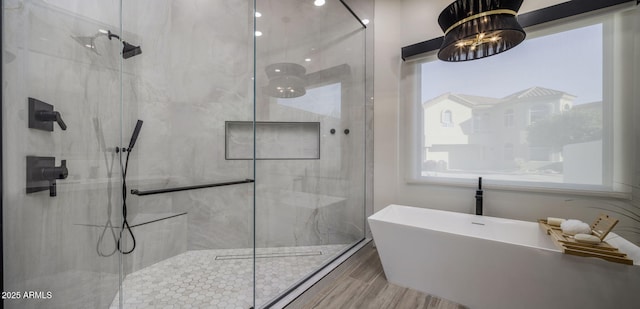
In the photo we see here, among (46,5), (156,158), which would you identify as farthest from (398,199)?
(46,5)

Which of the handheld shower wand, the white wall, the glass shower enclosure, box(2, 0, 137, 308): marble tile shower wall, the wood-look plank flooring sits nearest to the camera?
box(2, 0, 137, 308): marble tile shower wall

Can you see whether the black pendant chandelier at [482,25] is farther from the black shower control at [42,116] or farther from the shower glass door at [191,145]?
the black shower control at [42,116]

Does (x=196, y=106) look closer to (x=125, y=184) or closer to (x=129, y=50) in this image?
(x=129, y=50)

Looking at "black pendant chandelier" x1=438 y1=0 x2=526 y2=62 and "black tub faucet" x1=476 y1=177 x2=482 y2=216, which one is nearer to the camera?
"black pendant chandelier" x1=438 y1=0 x2=526 y2=62

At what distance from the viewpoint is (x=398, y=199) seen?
2.58m

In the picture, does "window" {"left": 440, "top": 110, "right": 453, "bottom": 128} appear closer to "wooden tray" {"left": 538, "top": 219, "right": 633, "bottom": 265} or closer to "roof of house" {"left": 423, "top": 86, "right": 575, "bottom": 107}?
"roof of house" {"left": 423, "top": 86, "right": 575, "bottom": 107}

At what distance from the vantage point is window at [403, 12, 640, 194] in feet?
5.54

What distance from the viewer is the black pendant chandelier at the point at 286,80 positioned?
6.90 feet

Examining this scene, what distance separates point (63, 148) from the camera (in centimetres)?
114

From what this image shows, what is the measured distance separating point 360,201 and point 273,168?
1.11 m

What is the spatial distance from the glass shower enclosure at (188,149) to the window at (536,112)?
0.82m

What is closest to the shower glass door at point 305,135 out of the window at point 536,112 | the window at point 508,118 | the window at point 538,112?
the window at point 536,112

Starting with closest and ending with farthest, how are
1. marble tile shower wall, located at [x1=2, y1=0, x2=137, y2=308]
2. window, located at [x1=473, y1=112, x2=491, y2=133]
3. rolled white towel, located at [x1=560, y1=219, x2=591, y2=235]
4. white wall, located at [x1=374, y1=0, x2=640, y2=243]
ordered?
marble tile shower wall, located at [x1=2, y1=0, x2=137, y2=308] → rolled white towel, located at [x1=560, y1=219, x2=591, y2=235] → window, located at [x1=473, y1=112, x2=491, y2=133] → white wall, located at [x1=374, y1=0, x2=640, y2=243]

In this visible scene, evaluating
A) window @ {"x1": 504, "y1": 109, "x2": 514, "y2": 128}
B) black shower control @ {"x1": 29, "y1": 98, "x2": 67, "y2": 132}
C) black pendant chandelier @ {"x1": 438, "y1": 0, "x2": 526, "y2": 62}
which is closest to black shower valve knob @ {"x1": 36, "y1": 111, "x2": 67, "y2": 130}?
black shower control @ {"x1": 29, "y1": 98, "x2": 67, "y2": 132}
